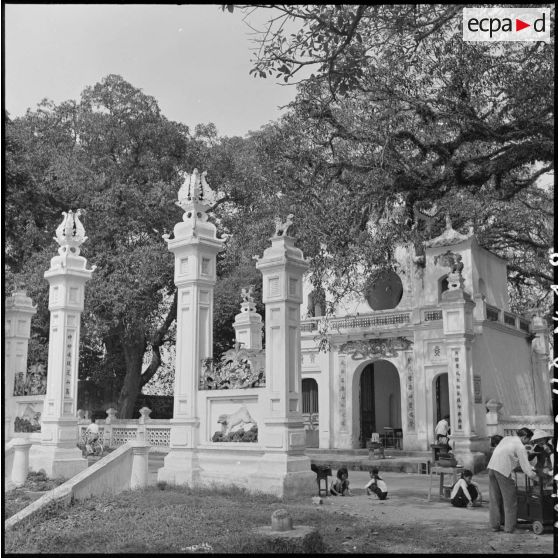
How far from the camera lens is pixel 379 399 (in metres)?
21.9

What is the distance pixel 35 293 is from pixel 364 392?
10031 millimetres

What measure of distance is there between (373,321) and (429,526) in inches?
475

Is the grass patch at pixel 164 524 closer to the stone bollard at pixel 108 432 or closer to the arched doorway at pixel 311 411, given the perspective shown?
the stone bollard at pixel 108 432

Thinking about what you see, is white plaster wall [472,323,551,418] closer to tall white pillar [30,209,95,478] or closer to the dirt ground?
the dirt ground

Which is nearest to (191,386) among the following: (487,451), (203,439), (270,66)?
(203,439)

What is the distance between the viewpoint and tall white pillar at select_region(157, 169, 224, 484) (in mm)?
10664

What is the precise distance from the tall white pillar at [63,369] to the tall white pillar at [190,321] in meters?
2.19

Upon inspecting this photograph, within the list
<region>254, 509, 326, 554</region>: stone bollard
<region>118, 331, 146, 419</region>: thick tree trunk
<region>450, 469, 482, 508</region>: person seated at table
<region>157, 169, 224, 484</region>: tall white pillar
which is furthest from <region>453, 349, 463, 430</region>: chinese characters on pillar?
<region>118, 331, 146, 419</region>: thick tree trunk

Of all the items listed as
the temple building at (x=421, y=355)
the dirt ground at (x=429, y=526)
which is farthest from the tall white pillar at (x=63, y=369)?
the temple building at (x=421, y=355)

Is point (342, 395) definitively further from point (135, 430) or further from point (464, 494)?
point (464, 494)

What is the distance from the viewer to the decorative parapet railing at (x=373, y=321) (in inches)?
752

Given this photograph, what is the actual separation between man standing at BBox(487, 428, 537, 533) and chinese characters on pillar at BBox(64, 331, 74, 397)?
303 inches

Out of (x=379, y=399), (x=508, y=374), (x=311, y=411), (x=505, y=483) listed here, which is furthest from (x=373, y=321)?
(x=505, y=483)

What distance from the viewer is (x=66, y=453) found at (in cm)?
1206
